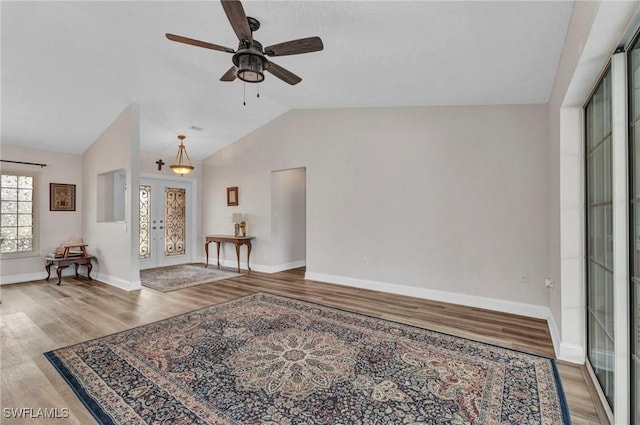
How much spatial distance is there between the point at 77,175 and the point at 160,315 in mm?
4349

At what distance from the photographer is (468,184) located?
3.97 metres

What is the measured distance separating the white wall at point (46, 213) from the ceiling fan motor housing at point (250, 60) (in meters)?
5.36

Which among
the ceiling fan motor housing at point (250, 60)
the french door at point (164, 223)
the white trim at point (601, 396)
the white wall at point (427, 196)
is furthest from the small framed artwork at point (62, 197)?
the white trim at point (601, 396)

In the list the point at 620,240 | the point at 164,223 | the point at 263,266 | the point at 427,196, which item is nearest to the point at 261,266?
the point at 263,266

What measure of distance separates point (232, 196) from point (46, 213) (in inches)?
133

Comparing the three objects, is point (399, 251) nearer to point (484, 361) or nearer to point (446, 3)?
point (484, 361)

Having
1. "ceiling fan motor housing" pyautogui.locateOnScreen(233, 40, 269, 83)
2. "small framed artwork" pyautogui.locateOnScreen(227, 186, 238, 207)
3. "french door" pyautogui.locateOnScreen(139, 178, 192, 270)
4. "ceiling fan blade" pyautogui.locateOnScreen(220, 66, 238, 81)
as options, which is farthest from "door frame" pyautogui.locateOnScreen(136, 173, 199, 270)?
"ceiling fan motor housing" pyautogui.locateOnScreen(233, 40, 269, 83)

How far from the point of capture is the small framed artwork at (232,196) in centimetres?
673

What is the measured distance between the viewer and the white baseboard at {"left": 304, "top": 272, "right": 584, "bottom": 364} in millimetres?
2481

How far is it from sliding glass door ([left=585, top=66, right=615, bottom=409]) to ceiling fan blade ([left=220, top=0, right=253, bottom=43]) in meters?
2.36

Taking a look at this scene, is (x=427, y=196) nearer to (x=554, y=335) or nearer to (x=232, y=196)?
(x=554, y=335)

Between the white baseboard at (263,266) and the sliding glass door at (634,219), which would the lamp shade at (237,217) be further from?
the sliding glass door at (634,219)

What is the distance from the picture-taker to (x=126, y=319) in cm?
349

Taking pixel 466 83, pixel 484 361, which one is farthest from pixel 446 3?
pixel 484 361
